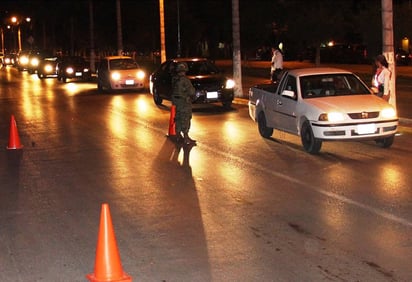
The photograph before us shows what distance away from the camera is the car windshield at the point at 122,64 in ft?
104

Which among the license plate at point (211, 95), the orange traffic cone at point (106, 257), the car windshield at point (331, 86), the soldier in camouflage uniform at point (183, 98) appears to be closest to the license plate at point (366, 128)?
the car windshield at point (331, 86)

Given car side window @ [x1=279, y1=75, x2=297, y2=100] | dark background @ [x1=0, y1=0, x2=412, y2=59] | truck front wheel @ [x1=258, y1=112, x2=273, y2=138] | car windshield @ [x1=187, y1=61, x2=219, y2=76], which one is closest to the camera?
car side window @ [x1=279, y1=75, x2=297, y2=100]

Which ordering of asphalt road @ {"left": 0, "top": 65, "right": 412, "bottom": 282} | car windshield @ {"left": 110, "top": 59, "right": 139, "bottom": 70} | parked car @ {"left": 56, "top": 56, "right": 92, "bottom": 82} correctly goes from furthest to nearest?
parked car @ {"left": 56, "top": 56, "right": 92, "bottom": 82}, car windshield @ {"left": 110, "top": 59, "right": 139, "bottom": 70}, asphalt road @ {"left": 0, "top": 65, "right": 412, "bottom": 282}

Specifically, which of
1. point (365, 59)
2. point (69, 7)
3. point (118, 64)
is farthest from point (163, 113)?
point (69, 7)

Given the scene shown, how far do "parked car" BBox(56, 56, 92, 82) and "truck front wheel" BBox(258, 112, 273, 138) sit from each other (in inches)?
1091

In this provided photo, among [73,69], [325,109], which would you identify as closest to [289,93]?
[325,109]

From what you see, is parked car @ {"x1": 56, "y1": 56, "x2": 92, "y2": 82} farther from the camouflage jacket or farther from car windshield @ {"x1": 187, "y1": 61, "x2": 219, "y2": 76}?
the camouflage jacket

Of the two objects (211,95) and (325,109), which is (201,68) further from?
(325,109)

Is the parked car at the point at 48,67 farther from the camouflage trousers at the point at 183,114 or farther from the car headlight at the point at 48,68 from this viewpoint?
the camouflage trousers at the point at 183,114

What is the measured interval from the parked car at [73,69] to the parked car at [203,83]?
1817cm

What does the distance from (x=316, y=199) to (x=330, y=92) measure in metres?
4.78

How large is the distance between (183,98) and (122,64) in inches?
712

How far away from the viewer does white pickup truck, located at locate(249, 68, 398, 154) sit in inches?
495

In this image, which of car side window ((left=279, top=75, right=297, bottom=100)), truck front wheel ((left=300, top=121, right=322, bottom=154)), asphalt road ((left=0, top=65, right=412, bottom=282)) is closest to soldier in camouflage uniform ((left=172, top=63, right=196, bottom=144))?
asphalt road ((left=0, top=65, right=412, bottom=282))
